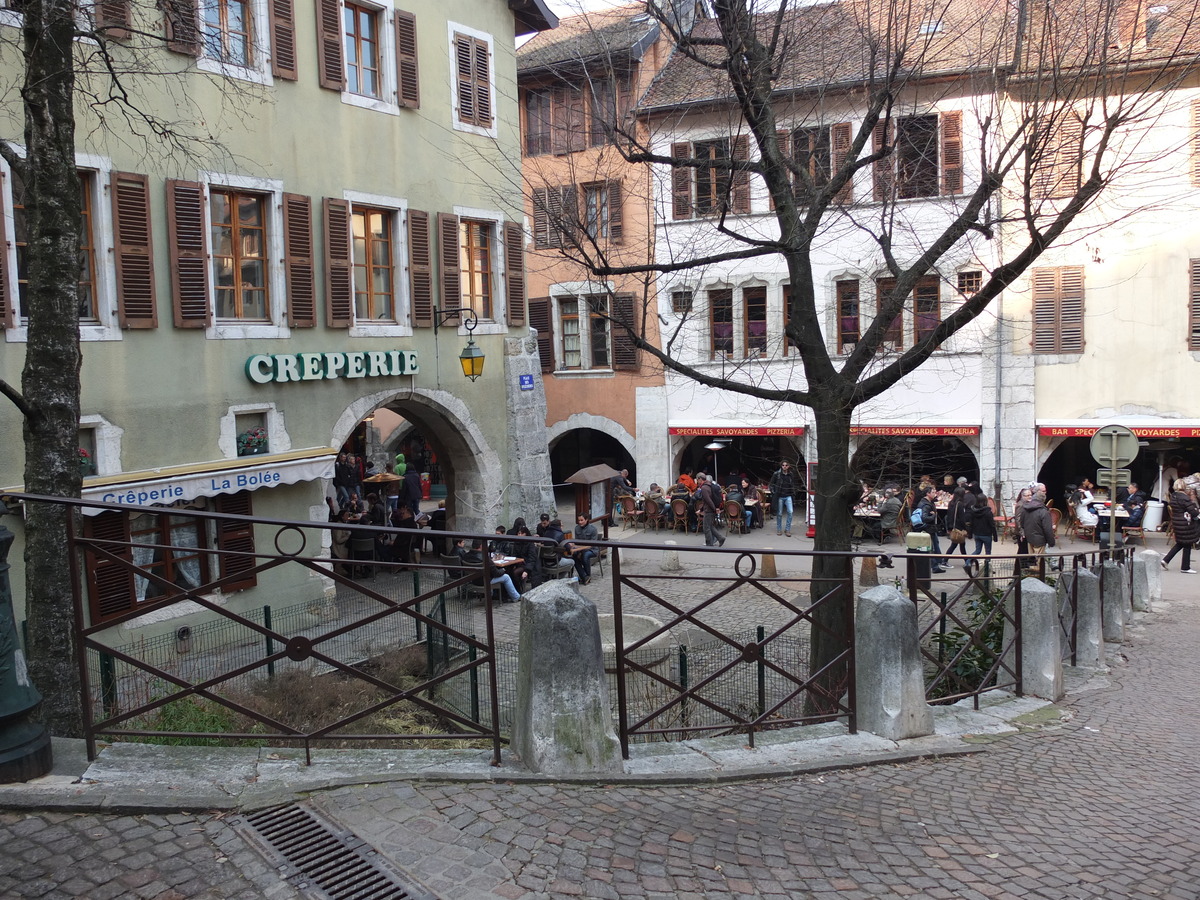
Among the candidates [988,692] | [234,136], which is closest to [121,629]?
[234,136]

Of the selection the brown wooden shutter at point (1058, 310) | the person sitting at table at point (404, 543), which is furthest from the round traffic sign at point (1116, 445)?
the person sitting at table at point (404, 543)

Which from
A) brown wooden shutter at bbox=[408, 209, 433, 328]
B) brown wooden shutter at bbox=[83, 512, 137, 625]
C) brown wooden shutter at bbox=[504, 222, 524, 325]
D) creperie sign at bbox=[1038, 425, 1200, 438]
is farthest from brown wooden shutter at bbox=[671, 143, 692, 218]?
creperie sign at bbox=[1038, 425, 1200, 438]

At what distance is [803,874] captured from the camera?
4.20m

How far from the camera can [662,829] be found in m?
4.46

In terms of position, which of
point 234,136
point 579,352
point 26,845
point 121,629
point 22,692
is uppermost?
point 234,136

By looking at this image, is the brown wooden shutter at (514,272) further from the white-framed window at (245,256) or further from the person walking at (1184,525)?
the person walking at (1184,525)

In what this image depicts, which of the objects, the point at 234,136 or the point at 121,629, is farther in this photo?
the point at 234,136

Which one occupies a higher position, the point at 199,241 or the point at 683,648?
the point at 199,241

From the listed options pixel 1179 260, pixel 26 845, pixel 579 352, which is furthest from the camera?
pixel 579 352

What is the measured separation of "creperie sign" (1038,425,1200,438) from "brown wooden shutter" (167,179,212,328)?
16.9 metres

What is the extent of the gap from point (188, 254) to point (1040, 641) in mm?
10844

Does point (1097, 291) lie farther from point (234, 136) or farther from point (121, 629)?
point (121, 629)

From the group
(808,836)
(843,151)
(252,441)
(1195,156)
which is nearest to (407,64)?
(252,441)

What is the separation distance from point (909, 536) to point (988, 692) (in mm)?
8326
